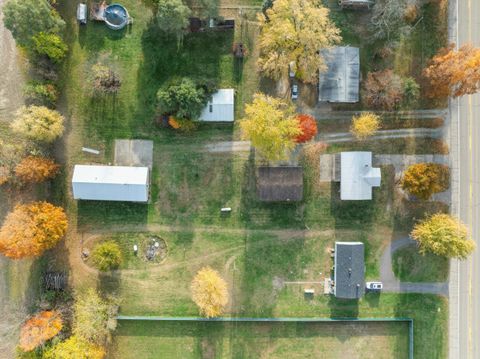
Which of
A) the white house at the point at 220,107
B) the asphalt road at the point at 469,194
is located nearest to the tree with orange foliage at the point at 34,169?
the white house at the point at 220,107

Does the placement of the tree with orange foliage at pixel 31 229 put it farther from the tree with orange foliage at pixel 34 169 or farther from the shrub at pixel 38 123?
the shrub at pixel 38 123

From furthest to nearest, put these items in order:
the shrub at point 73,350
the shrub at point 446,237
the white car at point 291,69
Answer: the white car at point 291,69 < the shrub at point 446,237 < the shrub at point 73,350

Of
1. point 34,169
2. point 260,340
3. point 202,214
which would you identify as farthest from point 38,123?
point 260,340

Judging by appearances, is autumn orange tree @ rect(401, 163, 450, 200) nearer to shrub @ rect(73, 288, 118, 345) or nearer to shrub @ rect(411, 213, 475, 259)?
shrub @ rect(411, 213, 475, 259)

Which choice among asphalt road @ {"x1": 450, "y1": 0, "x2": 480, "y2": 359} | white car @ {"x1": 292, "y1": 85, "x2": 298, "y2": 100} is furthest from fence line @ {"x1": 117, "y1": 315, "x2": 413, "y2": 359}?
white car @ {"x1": 292, "y1": 85, "x2": 298, "y2": 100}

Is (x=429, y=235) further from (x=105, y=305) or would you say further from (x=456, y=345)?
(x=105, y=305)

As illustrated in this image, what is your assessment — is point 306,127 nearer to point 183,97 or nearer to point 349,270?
point 183,97
